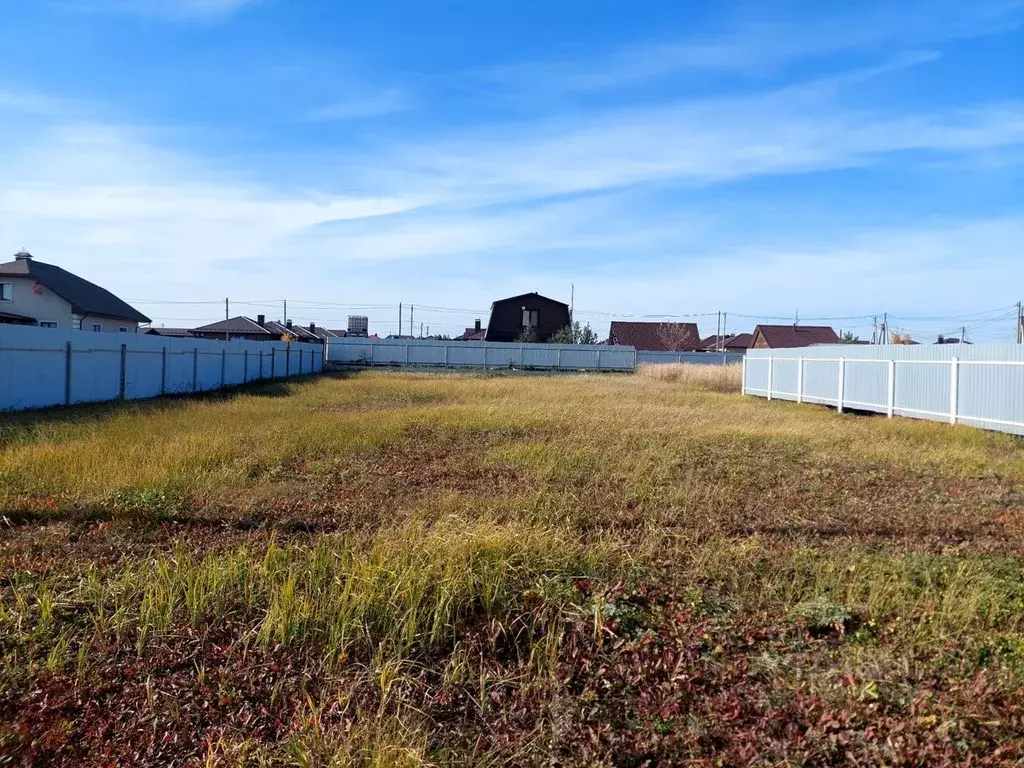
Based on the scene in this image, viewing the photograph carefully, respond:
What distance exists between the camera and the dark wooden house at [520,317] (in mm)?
61500

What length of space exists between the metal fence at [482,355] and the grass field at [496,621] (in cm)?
4237

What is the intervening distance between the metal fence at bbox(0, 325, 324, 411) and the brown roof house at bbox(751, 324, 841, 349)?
52.2 metres

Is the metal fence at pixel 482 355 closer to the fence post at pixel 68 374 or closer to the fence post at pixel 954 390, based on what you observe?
the fence post at pixel 68 374

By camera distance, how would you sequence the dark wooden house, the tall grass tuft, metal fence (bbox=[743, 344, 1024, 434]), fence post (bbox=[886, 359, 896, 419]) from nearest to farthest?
metal fence (bbox=[743, 344, 1024, 434])
fence post (bbox=[886, 359, 896, 419])
the tall grass tuft
the dark wooden house

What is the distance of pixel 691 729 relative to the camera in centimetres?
330

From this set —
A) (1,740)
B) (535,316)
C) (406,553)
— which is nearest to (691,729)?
(406,553)

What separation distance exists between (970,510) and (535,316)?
54.7 metres

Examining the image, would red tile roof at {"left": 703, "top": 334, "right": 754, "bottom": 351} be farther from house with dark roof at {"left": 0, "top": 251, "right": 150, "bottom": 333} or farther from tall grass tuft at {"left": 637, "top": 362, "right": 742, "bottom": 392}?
house with dark roof at {"left": 0, "top": 251, "right": 150, "bottom": 333}

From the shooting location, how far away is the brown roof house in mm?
67500

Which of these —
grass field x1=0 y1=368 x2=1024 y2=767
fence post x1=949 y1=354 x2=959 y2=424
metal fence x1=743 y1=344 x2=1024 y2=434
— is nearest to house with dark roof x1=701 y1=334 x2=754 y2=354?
metal fence x1=743 y1=344 x2=1024 y2=434

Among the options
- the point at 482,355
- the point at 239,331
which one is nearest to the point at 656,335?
the point at 482,355

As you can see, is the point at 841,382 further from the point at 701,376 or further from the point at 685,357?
the point at 685,357

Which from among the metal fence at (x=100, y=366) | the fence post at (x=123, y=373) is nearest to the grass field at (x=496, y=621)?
the metal fence at (x=100, y=366)

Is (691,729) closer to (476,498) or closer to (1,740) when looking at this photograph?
(1,740)
